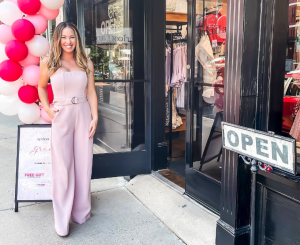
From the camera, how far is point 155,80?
12.6 feet

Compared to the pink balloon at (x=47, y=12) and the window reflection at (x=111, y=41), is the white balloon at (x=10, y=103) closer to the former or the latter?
the pink balloon at (x=47, y=12)

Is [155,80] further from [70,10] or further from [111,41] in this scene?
[70,10]

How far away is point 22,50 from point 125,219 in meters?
1.78

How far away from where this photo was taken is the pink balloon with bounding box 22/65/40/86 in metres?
2.81

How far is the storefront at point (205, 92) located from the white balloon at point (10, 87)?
91 cm

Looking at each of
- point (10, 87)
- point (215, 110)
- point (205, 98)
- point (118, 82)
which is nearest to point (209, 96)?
point (205, 98)

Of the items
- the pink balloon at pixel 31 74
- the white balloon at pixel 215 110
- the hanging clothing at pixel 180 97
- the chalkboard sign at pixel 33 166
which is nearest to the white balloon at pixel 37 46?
the pink balloon at pixel 31 74

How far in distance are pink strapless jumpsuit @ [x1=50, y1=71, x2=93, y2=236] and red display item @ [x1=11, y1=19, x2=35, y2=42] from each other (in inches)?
18.1

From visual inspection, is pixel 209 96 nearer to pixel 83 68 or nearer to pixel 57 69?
pixel 83 68

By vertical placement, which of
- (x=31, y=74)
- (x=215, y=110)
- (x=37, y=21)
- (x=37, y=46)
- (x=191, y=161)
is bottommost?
(x=191, y=161)

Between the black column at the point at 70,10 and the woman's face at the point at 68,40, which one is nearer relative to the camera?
the woman's face at the point at 68,40

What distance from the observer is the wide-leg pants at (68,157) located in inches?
104

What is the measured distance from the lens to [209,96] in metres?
3.10

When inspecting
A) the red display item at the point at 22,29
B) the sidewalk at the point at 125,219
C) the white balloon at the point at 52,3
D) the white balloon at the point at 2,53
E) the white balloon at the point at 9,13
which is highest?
the white balloon at the point at 52,3
